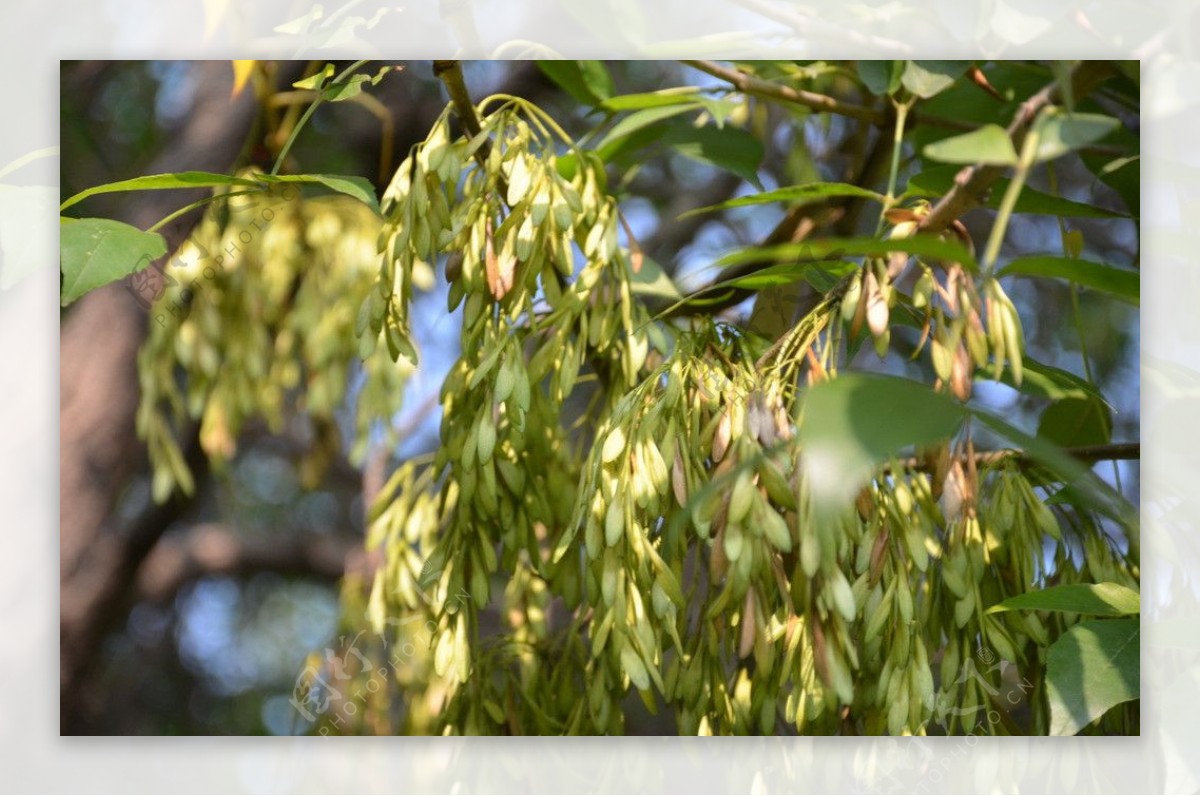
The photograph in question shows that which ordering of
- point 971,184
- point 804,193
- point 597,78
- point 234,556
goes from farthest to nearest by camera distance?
point 234,556 → point 597,78 → point 804,193 → point 971,184

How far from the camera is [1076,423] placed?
3.48 feet

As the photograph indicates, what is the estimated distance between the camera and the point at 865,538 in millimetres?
838

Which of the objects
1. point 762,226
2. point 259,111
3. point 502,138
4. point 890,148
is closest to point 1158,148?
point 890,148

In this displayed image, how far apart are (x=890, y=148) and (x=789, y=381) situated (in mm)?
334

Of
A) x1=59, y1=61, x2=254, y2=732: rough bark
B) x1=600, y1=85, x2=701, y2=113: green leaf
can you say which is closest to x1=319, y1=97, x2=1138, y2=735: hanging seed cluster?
x1=600, y1=85, x2=701, y2=113: green leaf

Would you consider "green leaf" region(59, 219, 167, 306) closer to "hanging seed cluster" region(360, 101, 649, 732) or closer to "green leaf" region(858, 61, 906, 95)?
"hanging seed cluster" region(360, 101, 649, 732)

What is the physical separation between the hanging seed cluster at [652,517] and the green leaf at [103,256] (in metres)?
0.17

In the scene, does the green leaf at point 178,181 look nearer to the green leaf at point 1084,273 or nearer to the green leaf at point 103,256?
the green leaf at point 103,256

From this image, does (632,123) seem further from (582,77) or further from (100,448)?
(100,448)

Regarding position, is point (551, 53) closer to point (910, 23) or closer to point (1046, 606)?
point (910, 23)

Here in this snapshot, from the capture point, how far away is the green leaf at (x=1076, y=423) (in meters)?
1.04

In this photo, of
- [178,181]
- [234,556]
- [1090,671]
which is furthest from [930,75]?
[234,556]

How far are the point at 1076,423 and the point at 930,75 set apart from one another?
0.31 meters

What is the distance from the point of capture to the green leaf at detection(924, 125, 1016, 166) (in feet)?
2.18
